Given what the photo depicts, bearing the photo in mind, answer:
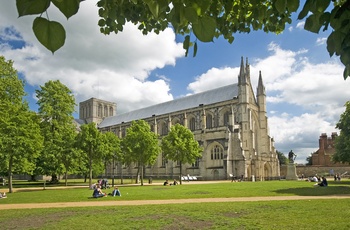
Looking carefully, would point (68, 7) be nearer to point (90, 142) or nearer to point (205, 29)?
point (205, 29)

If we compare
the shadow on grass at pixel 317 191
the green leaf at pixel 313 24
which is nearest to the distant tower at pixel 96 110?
the shadow on grass at pixel 317 191

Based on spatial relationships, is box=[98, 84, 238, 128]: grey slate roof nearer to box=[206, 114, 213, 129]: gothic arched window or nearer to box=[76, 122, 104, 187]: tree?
box=[206, 114, 213, 129]: gothic arched window

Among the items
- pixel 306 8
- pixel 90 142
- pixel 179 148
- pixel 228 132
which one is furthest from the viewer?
pixel 228 132

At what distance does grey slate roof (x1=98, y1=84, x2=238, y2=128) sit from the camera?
5812cm

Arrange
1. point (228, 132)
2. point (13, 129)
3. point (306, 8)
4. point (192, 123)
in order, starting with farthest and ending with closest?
point (192, 123), point (228, 132), point (13, 129), point (306, 8)

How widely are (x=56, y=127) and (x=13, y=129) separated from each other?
39.6ft

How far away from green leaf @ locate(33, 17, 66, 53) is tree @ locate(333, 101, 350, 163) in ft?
119

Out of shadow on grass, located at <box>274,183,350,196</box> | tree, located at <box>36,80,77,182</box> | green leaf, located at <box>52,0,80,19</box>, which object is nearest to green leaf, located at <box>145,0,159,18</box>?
green leaf, located at <box>52,0,80,19</box>

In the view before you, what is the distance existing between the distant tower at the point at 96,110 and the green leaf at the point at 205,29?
8843 centimetres

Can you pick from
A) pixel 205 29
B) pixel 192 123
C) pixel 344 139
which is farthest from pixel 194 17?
pixel 192 123

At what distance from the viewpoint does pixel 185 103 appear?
65312 millimetres

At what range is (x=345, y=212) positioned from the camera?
11.4 metres

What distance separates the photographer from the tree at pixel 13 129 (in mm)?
25656

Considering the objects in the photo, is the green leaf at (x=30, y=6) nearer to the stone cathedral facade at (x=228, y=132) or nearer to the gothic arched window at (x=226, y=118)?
the stone cathedral facade at (x=228, y=132)
